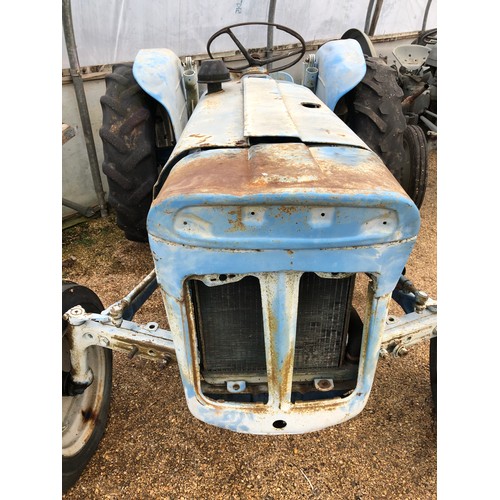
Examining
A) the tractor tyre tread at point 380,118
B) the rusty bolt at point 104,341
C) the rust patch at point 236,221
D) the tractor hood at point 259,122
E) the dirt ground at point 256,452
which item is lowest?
the dirt ground at point 256,452

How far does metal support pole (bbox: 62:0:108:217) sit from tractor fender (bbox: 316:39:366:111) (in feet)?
6.68

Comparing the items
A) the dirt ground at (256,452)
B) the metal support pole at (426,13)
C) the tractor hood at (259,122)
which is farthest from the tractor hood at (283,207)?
the metal support pole at (426,13)

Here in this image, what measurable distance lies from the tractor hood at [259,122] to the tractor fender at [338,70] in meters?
0.31

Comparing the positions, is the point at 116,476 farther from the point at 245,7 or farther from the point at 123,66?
the point at 245,7

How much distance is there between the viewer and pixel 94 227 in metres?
4.07

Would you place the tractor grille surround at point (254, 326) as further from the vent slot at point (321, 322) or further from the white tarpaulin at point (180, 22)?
the white tarpaulin at point (180, 22)

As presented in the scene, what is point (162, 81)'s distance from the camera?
2346 mm

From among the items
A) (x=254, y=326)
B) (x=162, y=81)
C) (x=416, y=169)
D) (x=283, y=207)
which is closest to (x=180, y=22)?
(x=162, y=81)

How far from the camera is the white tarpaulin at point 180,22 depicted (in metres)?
3.72

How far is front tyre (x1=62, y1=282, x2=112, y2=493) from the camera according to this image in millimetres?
1895

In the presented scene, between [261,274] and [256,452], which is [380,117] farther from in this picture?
[256,452]

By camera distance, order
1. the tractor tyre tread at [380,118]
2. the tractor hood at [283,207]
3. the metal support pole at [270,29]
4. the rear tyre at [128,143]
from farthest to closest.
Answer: the metal support pole at [270,29], the tractor tyre tread at [380,118], the rear tyre at [128,143], the tractor hood at [283,207]

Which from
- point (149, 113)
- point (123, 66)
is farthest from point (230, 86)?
point (123, 66)

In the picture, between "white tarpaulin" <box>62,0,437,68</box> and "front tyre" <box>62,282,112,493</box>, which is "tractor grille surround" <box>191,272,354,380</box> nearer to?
"front tyre" <box>62,282,112,493</box>
